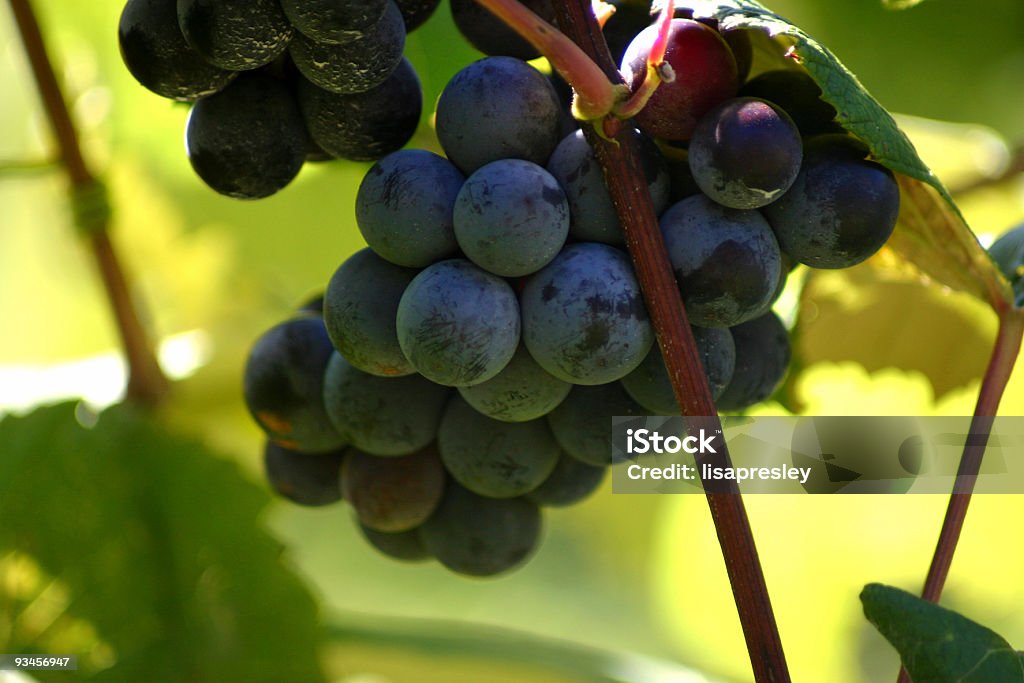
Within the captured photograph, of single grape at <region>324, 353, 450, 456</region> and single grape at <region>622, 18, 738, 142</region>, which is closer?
single grape at <region>622, 18, 738, 142</region>

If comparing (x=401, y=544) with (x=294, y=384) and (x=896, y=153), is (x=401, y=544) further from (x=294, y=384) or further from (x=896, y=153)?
(x=896, y=153)

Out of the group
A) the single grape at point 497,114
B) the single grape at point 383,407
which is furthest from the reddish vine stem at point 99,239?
the single grape at point 497,114

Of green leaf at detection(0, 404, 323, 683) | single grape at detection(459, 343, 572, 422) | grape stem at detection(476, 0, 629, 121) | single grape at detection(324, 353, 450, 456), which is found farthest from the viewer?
green leaf at detection(0, 404, 323, 683)

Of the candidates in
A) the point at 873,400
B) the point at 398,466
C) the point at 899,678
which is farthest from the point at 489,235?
the point at 873,400

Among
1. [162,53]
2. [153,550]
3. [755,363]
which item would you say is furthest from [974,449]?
[153,550]

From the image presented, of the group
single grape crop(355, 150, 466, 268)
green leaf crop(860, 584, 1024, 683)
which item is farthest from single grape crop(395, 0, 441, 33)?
green leaf crop(860, 584, 1024, 683)

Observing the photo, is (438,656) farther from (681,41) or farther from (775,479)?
(681,41)

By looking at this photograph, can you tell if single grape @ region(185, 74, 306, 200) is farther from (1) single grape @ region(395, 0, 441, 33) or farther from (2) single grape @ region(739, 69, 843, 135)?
(2) single grape @ region(739, 69, 843, 135)

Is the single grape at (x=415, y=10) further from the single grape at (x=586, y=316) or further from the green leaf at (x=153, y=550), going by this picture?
the green leaf at (x=153, y=550)
